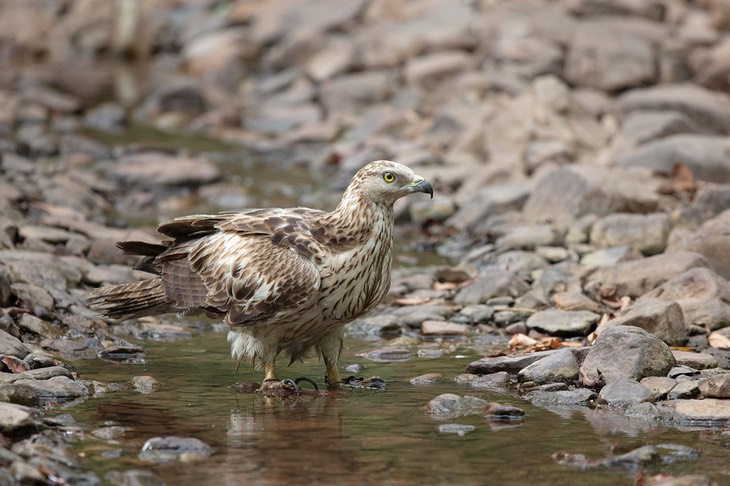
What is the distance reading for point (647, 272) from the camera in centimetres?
1009

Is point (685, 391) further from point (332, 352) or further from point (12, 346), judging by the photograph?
point (12, 346)

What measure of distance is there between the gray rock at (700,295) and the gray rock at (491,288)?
132 centimetres

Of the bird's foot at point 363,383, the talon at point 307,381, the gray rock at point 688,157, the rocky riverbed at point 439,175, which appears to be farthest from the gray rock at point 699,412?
the gray rock at point 688,157

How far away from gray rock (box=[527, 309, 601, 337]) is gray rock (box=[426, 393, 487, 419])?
2224mm

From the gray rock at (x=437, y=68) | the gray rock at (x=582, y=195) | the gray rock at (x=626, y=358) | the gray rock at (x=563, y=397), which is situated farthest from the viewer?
the gray rock at (x=437, y=68)

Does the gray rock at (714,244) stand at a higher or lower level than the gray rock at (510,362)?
higher

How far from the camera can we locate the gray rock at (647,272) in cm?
995

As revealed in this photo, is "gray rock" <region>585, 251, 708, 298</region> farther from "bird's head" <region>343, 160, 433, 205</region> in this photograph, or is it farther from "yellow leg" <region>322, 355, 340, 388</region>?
"yellow leg" <region>322, 355, 340, 388</region>

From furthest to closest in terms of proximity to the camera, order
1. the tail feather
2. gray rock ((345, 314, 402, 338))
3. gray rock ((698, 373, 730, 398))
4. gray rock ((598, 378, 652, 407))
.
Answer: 1. gray rock ((345, 314, 402, 338))
2. the tail feather
3. gray rock ((598, 378, 652, 407))
4. gray rock ((698, 373, 730, 398))

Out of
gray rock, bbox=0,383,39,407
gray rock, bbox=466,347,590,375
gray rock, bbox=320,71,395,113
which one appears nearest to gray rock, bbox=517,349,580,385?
gray rock, bbox=466,347,590,375

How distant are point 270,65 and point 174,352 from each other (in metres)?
17.3

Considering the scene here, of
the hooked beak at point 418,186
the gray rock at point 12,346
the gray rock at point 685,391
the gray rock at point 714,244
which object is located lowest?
the gray rock at point 685,391

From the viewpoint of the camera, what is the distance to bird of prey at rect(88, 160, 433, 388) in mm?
7910

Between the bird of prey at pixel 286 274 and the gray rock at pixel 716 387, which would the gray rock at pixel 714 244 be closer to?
the gray rock at pixel 716 387
